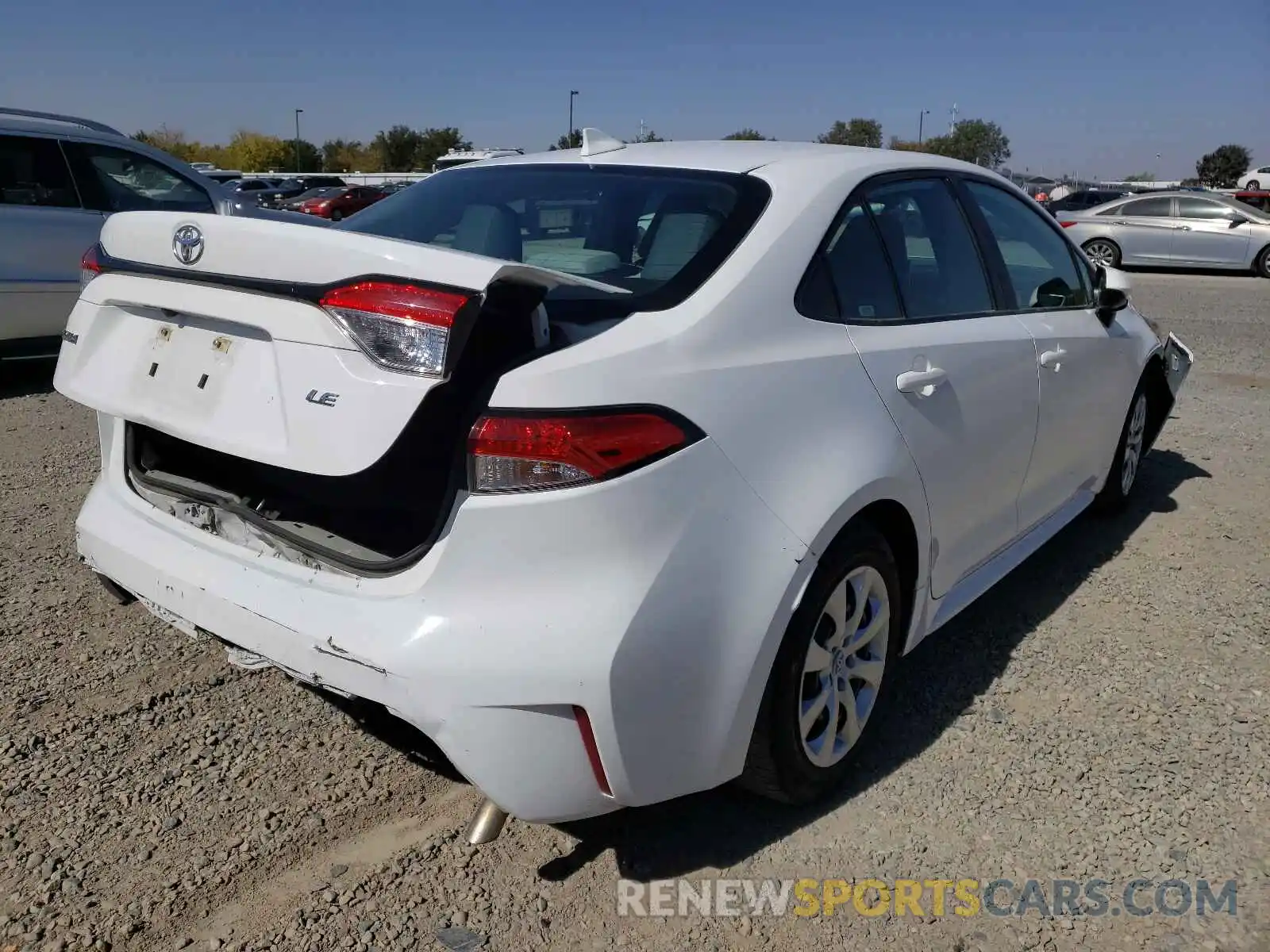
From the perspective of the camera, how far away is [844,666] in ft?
8.63

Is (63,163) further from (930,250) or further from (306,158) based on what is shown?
(306,158)

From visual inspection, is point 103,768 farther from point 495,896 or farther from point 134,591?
point 495,896

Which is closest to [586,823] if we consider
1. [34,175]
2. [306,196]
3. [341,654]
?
[341,654]

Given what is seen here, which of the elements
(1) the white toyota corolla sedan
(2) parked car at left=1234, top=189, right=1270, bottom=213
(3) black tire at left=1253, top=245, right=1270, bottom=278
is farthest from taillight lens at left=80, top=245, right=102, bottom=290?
(2) parked car at left=1234, top=189, right=1270, bottom=213

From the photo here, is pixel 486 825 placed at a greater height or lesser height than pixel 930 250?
lesser

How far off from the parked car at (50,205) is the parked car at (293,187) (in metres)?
21.9

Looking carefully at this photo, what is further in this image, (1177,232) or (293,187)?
(293,187)

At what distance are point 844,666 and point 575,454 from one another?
1091 mm

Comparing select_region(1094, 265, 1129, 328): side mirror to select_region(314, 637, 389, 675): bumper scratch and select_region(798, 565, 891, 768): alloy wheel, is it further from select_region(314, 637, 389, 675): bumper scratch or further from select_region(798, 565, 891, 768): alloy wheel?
select_region(314, 637, 389, 675): bumper scratch

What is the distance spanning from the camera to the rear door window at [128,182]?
24.1 feet

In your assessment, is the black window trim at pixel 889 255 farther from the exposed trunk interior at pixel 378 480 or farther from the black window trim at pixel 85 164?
the black window trim at pixel 85 164

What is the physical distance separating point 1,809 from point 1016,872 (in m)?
2.48

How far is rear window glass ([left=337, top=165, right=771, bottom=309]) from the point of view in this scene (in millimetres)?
2467

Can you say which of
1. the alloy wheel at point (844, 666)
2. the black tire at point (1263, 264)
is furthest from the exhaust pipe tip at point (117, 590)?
the black tire at point (1263, 264)
